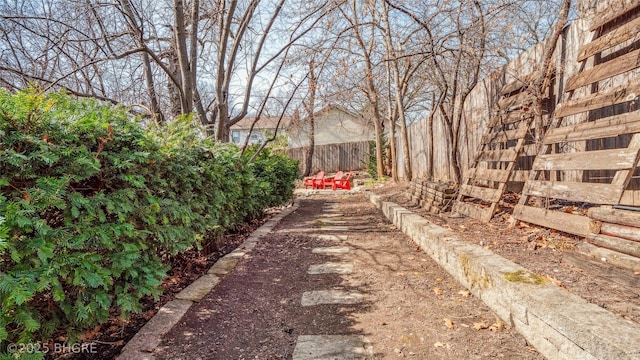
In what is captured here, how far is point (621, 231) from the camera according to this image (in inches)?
84.5

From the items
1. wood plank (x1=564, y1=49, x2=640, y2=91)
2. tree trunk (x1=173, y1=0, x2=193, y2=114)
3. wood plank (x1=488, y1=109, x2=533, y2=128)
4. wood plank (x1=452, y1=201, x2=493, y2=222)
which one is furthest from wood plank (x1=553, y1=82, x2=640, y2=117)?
tree trunk (x1=173, y1=0, x2=193, y2=114)

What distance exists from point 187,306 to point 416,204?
4445 millimetres

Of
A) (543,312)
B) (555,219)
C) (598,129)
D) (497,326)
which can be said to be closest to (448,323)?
(497,326)

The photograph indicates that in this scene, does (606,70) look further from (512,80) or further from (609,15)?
(512,80)

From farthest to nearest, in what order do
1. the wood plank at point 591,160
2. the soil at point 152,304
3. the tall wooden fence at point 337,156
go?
the tall wooden fence at point 337,156 < the wood plank at point 591,160 < the soil at point 152,304

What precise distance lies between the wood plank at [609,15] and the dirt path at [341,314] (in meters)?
2.67

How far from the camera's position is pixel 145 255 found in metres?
2.07

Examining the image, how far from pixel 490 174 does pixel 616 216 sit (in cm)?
198

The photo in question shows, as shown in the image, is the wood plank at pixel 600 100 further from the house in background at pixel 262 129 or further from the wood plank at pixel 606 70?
the house in background at pixel 262 129

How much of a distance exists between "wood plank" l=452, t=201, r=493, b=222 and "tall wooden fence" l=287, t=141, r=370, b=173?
14.1 metres

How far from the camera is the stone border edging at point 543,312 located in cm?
134

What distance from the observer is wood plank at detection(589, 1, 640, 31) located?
275 cm

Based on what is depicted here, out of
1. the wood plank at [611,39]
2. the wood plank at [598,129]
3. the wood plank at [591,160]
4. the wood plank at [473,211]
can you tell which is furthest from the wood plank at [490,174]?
the wood plank at [611,39]

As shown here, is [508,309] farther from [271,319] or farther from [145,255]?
[145,255]
